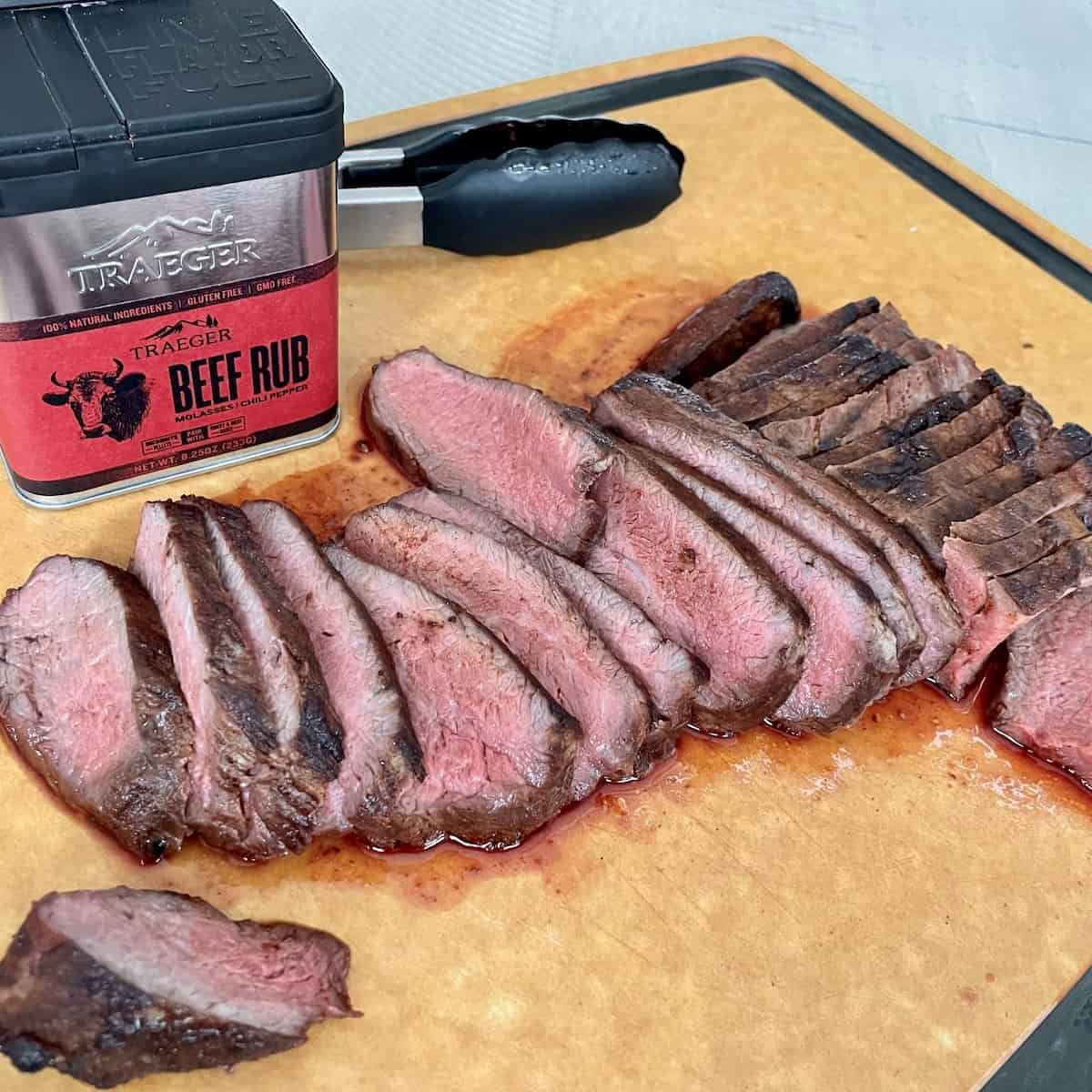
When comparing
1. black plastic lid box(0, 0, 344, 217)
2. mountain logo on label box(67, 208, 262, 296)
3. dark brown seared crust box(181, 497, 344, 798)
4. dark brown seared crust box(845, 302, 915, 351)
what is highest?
black plastic lid box(0, 0, 344, 217)

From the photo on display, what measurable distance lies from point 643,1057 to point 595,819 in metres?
0.49

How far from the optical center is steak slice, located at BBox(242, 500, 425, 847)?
225cm

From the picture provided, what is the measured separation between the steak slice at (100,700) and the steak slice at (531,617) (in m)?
0.57

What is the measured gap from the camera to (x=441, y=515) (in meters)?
2.78

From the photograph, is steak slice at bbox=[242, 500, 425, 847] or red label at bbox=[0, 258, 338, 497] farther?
red label at bbox=[0, 258, 338, 497]

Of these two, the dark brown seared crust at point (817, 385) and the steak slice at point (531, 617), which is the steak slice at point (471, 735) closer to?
the steak slice at point (531, 617)

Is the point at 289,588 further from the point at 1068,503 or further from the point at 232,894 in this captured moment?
the point at 1068,503

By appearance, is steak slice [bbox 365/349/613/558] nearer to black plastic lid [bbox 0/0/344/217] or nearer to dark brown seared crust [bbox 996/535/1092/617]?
black plastic lid [bbox 0/0/344/217]

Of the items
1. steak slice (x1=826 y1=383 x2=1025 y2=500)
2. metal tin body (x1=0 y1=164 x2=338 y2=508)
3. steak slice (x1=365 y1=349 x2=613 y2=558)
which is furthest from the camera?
steak slice (x1=826 y1=383 x2=1025 y2=500)

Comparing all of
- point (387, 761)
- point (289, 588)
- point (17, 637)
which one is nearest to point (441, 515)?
point (289, 588)

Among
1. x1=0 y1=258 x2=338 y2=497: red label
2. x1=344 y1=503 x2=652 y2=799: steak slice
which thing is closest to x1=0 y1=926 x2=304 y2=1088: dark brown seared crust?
x1=344 y1=503 x2=652 y2=799: steak slice

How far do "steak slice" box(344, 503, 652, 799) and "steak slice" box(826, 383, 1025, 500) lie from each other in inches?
32.9

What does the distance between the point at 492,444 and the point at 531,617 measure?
586 mm

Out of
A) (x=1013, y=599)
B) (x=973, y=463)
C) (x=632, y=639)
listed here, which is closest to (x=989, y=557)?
(x=1013, y=599)
